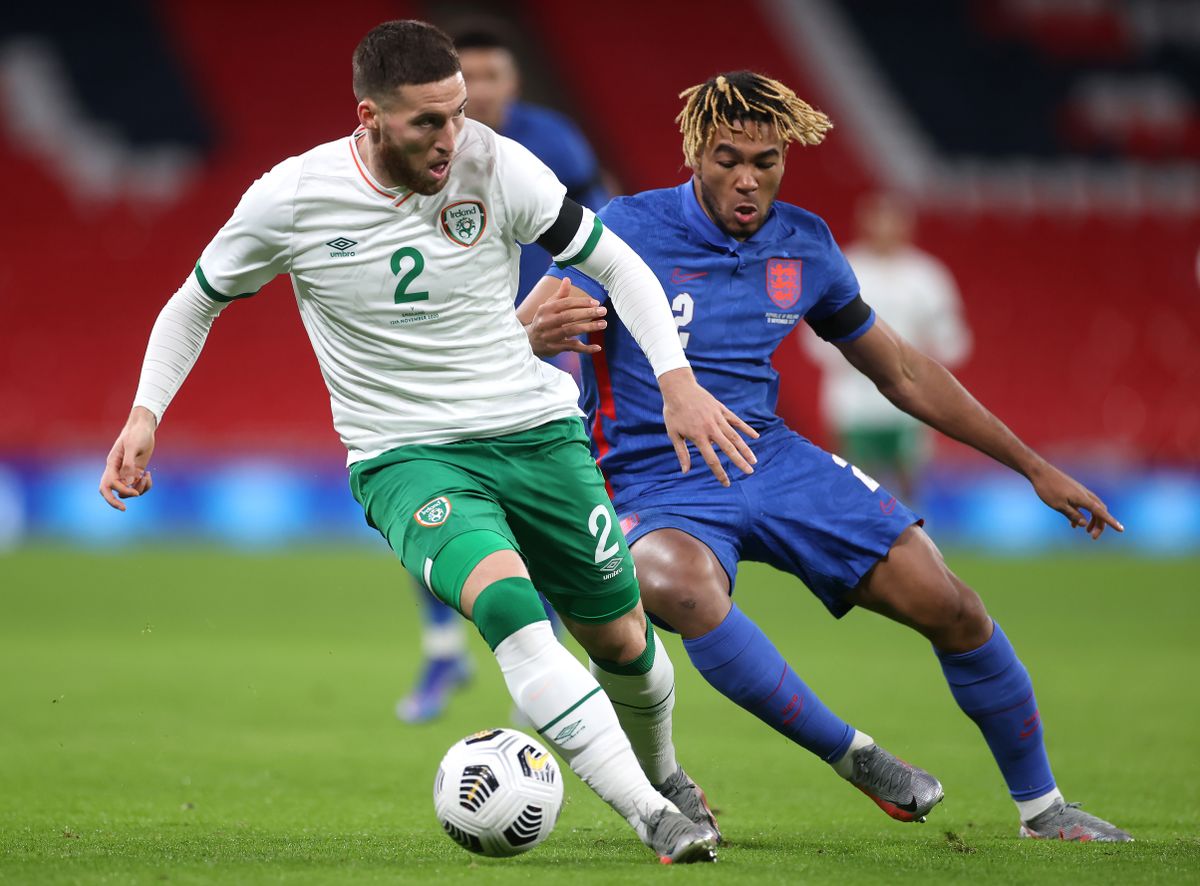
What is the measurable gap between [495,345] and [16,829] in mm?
1892

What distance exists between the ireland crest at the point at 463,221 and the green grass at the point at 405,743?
1360 millimetres

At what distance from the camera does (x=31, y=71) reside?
72.1 feet

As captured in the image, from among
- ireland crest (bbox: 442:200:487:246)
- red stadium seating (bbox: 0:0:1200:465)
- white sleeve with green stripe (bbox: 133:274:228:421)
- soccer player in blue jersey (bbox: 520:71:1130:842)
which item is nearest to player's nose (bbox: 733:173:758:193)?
soccer player in blue jersey (bbox: 520:71:1130:842)

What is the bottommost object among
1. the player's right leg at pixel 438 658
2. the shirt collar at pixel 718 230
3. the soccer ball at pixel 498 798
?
the player's right leg at pixel 438 658

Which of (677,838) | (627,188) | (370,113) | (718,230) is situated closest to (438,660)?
(718,230)

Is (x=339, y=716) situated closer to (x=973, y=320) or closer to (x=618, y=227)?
(x=618, y=227)

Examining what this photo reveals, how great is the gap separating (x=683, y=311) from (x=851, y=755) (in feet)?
4.44

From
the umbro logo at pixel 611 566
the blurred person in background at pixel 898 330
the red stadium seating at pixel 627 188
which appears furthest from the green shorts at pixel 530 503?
the red stadium seating at pixel 627 188

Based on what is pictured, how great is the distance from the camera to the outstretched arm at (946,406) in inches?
199

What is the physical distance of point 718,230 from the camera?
5129mm

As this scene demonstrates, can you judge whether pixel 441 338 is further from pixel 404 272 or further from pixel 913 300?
pixel 913 300

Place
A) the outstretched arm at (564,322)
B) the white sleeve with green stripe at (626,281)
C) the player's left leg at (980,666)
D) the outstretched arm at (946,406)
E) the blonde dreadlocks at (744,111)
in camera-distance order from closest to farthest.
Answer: the white sleeve with green stripe at (626,281) < the outstretched arm at (564,322) < the player's left leg at (980,666) < the blonde dreadlocks at (744,111) < the outstretched arm at (946,406)

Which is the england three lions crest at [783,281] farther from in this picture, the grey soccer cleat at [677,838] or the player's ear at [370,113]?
the grey soccer cleat at [677,838]

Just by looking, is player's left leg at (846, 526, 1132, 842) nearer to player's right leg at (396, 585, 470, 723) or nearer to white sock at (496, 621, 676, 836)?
white sock at (496, 621, 676, 836)
